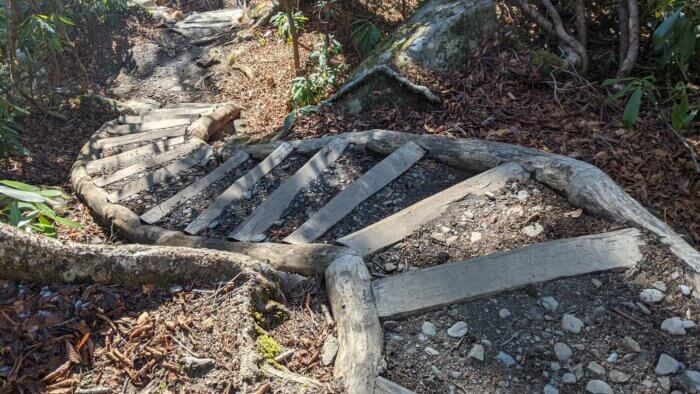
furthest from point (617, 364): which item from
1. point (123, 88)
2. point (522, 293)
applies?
point (123, 88)

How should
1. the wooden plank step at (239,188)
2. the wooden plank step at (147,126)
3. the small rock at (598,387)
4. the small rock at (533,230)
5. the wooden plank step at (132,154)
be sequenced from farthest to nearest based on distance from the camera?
the wooden plank step at (147,126) < the wooden plank step at (132,154) < the wooden plank step at (239,188) < the small rock at (533,230) < the small rock at (598,387)

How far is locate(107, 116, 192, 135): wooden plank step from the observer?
5.91 meters

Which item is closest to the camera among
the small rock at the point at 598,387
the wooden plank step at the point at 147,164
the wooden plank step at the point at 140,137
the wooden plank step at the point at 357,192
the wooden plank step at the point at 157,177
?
the small rock at the point at 598,387

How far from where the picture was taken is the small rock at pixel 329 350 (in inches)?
75.2

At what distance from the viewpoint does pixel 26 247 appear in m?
2.05

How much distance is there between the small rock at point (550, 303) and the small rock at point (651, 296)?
335 mm

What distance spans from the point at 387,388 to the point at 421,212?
41.3 inches

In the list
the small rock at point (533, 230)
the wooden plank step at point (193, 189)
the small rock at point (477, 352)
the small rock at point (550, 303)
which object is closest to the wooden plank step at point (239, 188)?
the wooden plank step at point (193, 189)

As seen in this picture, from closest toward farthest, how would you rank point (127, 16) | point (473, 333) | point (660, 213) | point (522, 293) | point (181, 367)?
point (181, 367)
point (473, 333)
point (522, 293)
point (660, 213)
point (127, 16)

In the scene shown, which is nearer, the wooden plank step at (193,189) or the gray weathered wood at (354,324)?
the gray weathered wood at (354,324)

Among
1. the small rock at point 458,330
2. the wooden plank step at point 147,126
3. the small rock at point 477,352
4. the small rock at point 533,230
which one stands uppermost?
the small rock at point 533,230

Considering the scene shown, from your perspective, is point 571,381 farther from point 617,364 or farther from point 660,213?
point 660,213

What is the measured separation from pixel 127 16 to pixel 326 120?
7623mm

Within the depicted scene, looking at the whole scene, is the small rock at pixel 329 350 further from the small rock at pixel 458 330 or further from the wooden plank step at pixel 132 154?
the wooden plank step at pixel 132 154
